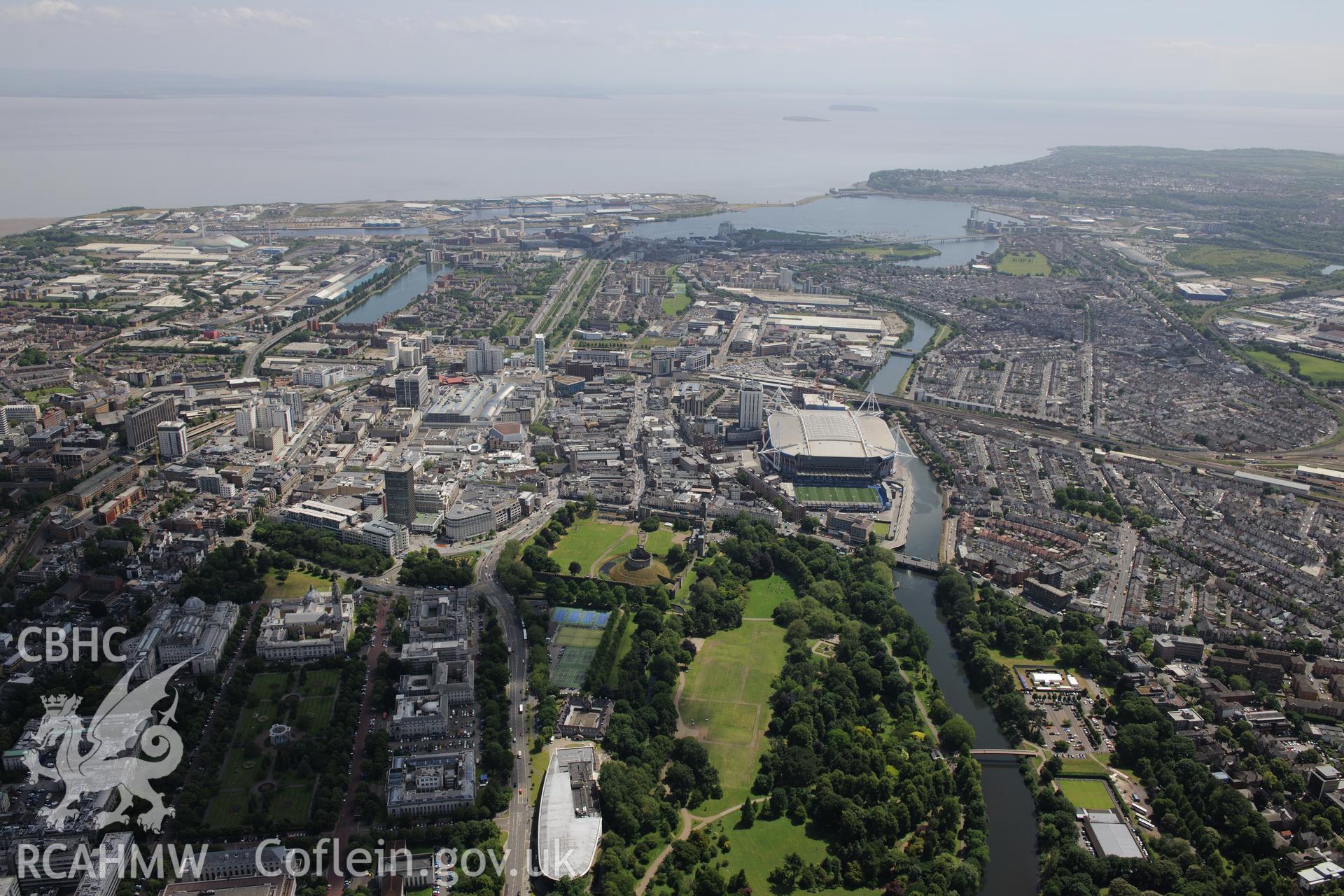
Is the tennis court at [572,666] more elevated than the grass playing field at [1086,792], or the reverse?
the tennis court at [572,666]

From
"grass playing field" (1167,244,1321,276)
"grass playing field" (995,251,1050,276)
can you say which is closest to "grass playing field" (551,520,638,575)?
"grass playing field" (995,251,1050,276)

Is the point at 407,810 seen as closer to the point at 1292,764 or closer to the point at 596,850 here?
the point at 596,850

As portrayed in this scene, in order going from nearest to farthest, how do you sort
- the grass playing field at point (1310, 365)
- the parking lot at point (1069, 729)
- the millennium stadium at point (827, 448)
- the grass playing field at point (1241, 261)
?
the parking lot at point (1069, 729) < the millennium stadium at point (827, 448) < the grass playing field at point (1310, 365) < the grass playing field at point (1241, 261)

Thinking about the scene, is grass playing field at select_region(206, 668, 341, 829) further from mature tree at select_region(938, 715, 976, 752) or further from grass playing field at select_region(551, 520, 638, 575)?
mature tree at select_region(938, 715, 976, 752)

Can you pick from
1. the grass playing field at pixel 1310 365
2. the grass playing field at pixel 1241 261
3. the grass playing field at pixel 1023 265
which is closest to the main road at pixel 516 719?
the grass playing field at pixel 1310 365

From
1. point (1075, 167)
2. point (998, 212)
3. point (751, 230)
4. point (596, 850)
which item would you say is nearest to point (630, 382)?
point (596, 850)

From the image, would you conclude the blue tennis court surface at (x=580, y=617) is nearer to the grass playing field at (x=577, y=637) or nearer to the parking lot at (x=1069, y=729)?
the grass playing field at (x=577, y=637)

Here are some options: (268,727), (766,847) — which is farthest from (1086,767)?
(268,727)

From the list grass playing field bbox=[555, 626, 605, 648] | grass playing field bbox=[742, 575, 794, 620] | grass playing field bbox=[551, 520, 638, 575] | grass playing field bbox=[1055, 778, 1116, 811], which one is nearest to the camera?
grass playing field bbox=[1055, 778, 1116, 811]
